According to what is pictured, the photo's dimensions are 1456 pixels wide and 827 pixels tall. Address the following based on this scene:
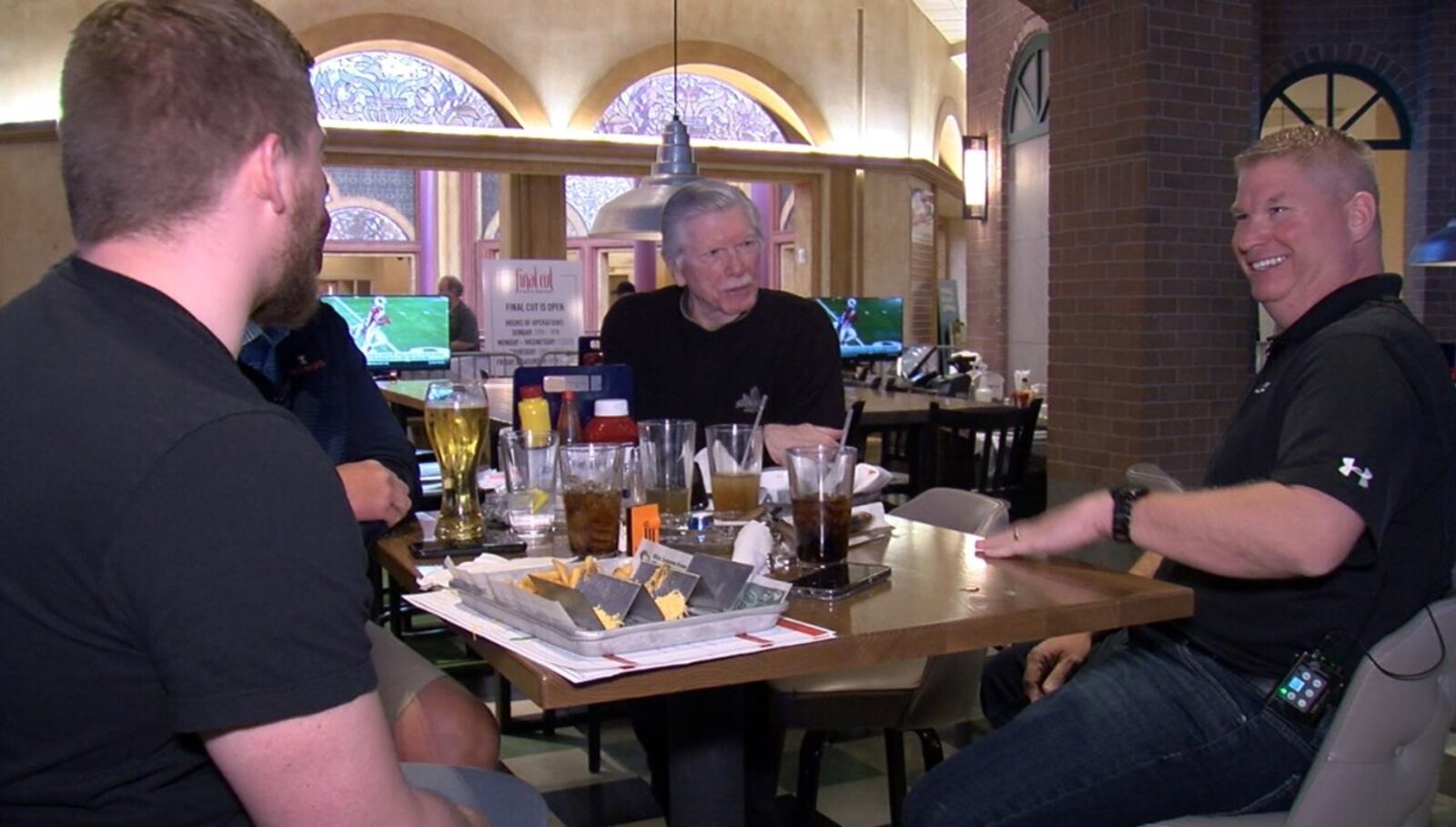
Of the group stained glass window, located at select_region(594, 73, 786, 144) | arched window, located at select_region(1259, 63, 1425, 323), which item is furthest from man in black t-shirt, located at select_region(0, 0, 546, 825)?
stained glass window, located at select_region(594, 73, 786, 144)

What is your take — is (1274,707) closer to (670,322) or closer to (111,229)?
(111,229)

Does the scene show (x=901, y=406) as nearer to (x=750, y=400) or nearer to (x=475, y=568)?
(x=750, y=400)

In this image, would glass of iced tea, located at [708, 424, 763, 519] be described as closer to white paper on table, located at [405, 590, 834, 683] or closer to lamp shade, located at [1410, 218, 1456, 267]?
white paper on table, located at [405, 590, 834, 683]

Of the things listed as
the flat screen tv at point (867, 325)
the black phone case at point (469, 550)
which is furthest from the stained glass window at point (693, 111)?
the black phone case at point (469, 550)

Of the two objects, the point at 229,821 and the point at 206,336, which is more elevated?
the point at 206,336

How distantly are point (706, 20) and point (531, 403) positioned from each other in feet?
34.2

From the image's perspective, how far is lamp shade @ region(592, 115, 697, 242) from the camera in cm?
646

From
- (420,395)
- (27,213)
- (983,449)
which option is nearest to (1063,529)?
(983,449)

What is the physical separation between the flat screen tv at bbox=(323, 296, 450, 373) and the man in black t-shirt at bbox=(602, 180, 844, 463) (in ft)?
13.7

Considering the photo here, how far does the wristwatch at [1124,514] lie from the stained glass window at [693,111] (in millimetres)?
10084

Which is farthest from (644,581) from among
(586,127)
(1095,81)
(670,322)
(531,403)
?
Answer: (586,127)

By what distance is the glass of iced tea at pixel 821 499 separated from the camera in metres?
1.86

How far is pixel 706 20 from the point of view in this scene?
39.4ft

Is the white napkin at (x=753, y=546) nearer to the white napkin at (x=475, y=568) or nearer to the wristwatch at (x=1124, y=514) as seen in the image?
the white napkin at (x=475, y=568)
